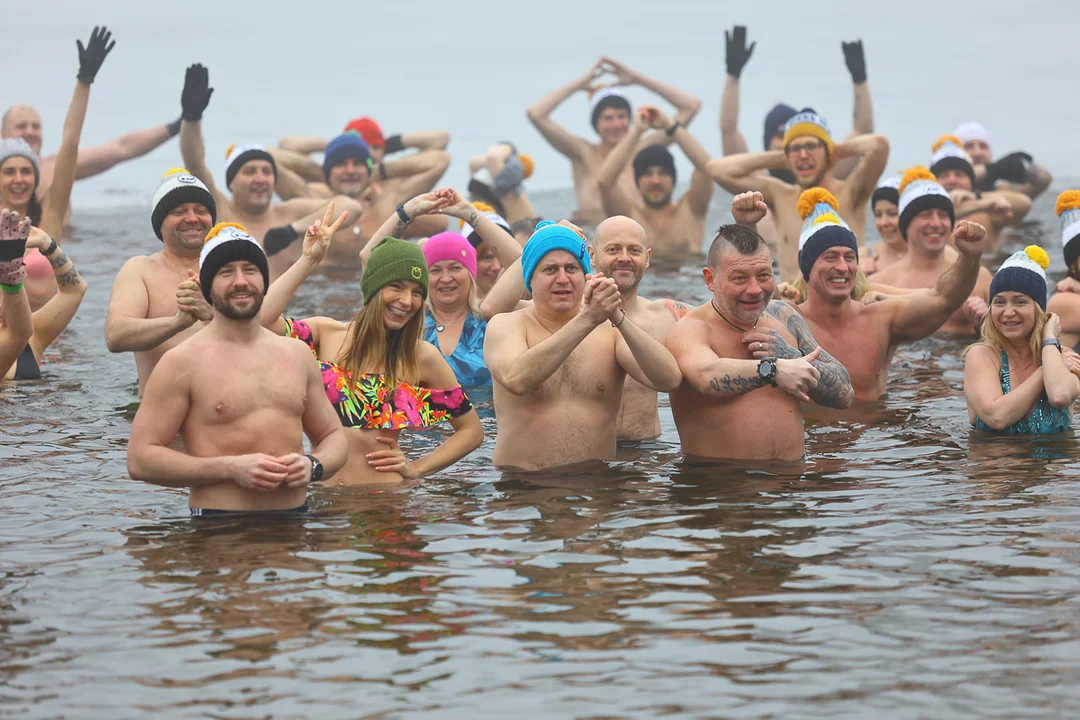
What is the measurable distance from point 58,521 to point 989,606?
4934 mm

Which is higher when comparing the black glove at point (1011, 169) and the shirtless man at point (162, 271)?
the black glove at point (1011, 169)

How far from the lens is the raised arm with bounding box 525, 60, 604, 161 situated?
2125 cm

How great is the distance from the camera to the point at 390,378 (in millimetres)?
8594

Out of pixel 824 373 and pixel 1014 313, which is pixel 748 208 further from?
pixel 1014 313

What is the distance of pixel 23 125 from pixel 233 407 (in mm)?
12505

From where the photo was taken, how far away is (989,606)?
6.58 m

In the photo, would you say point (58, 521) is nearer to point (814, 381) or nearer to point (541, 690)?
point (541, 690)

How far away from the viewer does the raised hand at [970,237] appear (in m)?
9.91

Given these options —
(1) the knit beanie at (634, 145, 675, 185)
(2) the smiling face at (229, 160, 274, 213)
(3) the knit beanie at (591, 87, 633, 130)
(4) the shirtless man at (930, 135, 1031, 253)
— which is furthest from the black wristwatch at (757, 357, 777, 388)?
(3) the knit beanie at (591, 87, 633, 130)

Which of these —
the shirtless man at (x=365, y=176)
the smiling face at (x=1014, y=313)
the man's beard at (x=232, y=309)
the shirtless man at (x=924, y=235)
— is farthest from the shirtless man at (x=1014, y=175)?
the man's beard at (x=232, y=309)

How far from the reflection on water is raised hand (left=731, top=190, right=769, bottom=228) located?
1.55 meters

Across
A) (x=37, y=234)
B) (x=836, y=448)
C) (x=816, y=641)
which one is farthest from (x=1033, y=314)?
(x=37, y=234)

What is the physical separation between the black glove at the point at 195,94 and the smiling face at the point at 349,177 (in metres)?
2.44

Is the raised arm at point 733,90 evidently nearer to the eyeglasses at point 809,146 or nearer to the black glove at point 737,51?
the black glove at point 737,51
